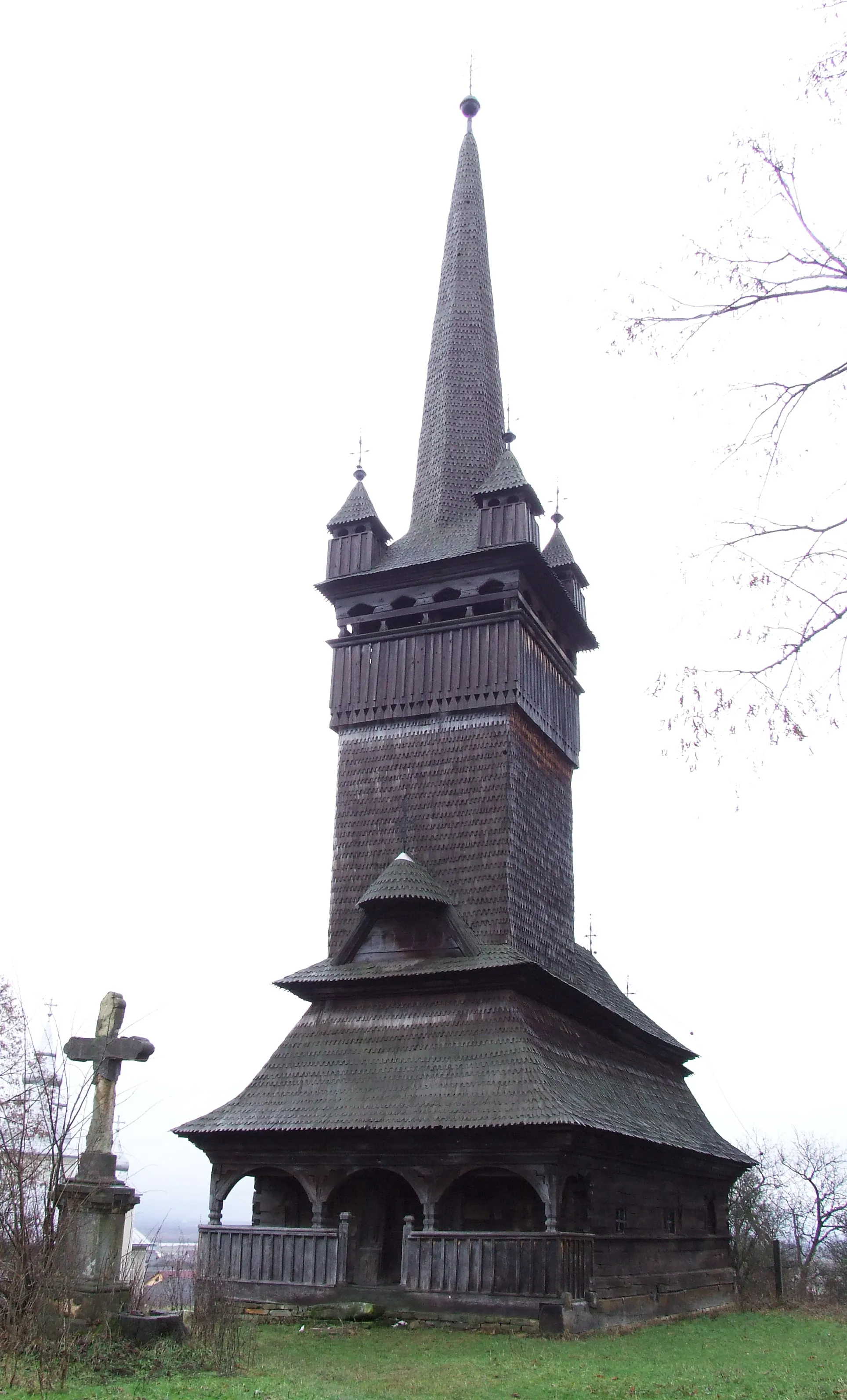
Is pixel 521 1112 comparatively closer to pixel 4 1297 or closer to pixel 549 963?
pixel 549 963

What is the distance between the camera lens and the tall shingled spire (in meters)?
28.6

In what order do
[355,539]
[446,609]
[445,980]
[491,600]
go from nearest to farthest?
1. [445,980]
2. [491,600]
3. [446,609]
4. [355,539]

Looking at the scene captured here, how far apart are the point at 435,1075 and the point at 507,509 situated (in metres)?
12.2

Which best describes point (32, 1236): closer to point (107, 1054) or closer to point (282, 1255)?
point (107, 1054)

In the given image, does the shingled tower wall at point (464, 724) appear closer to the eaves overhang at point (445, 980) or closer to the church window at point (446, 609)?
the church window at point (446, 609)

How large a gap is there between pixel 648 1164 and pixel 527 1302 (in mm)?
6716

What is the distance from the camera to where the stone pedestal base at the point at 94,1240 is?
11.3 meters

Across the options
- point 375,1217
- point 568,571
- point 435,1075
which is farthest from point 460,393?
point 375,1217

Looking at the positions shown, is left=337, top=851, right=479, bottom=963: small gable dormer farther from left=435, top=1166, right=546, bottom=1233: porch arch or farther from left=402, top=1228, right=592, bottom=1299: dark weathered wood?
left=402, top=1228, right=592, bottom=1299: dark weathered wood

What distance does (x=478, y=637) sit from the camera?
25.6 metres

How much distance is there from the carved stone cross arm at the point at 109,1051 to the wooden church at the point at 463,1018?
4.13m

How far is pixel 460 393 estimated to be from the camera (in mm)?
31125

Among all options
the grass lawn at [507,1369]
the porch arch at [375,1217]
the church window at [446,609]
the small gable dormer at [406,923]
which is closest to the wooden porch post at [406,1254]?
the grass lawn at [507,1369]

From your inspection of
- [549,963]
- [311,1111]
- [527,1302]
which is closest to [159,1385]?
[527,1302]
